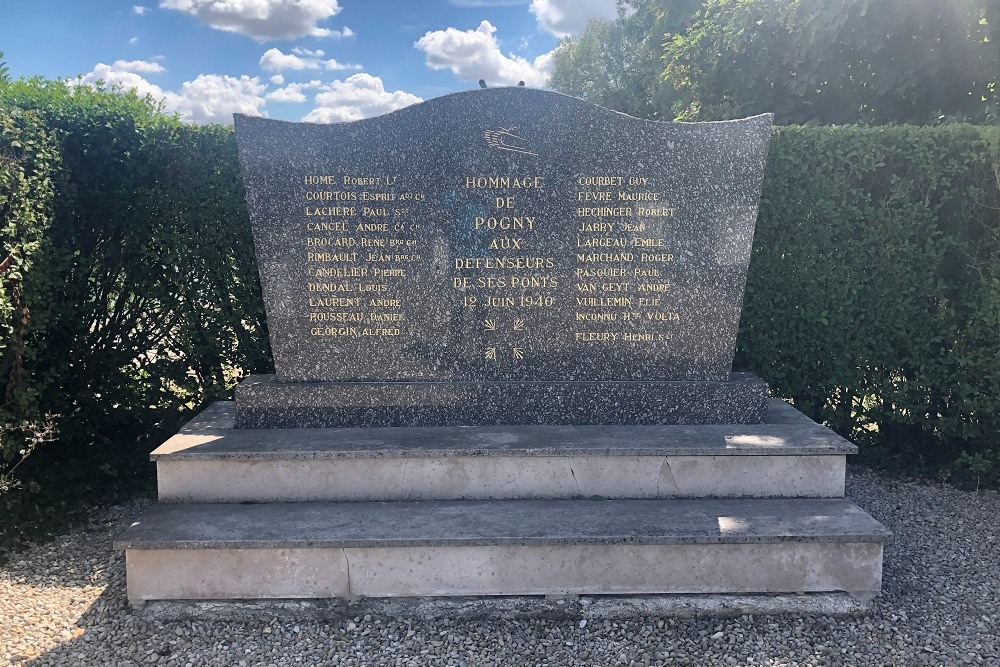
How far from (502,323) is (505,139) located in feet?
4.11

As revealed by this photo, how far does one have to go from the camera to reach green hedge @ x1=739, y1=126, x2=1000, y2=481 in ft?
18.6

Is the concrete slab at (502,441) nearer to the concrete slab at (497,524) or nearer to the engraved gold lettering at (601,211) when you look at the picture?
the concrete slab at (497,524)

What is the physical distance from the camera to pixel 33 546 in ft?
15.7

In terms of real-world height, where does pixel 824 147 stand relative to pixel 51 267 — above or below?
above

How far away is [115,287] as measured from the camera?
577cm

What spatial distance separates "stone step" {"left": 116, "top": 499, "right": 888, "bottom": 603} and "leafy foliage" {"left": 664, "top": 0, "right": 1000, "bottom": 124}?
240 inches

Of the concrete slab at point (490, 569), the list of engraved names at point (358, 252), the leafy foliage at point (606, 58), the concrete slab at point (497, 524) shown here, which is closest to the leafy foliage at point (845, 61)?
the list of engraved names at point (358, 252)

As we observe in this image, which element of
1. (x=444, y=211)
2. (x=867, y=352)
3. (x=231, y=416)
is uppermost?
(x=444, y=211)

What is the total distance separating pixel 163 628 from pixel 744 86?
876 cm

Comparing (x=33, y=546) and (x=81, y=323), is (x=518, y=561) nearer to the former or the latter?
(x=33, y=546)

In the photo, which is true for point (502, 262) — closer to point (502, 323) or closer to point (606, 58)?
point (502, 323)

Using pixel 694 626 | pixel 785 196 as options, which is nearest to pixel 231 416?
pixel 694 626

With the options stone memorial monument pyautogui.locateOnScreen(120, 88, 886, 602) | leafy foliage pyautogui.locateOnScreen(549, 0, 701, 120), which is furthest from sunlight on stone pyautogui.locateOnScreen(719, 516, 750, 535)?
leafy foliage pyautogui.locateOnScreen(549, 0, 701, 120)

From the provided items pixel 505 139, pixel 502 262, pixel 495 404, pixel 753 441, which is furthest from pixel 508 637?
pixel 505 139
